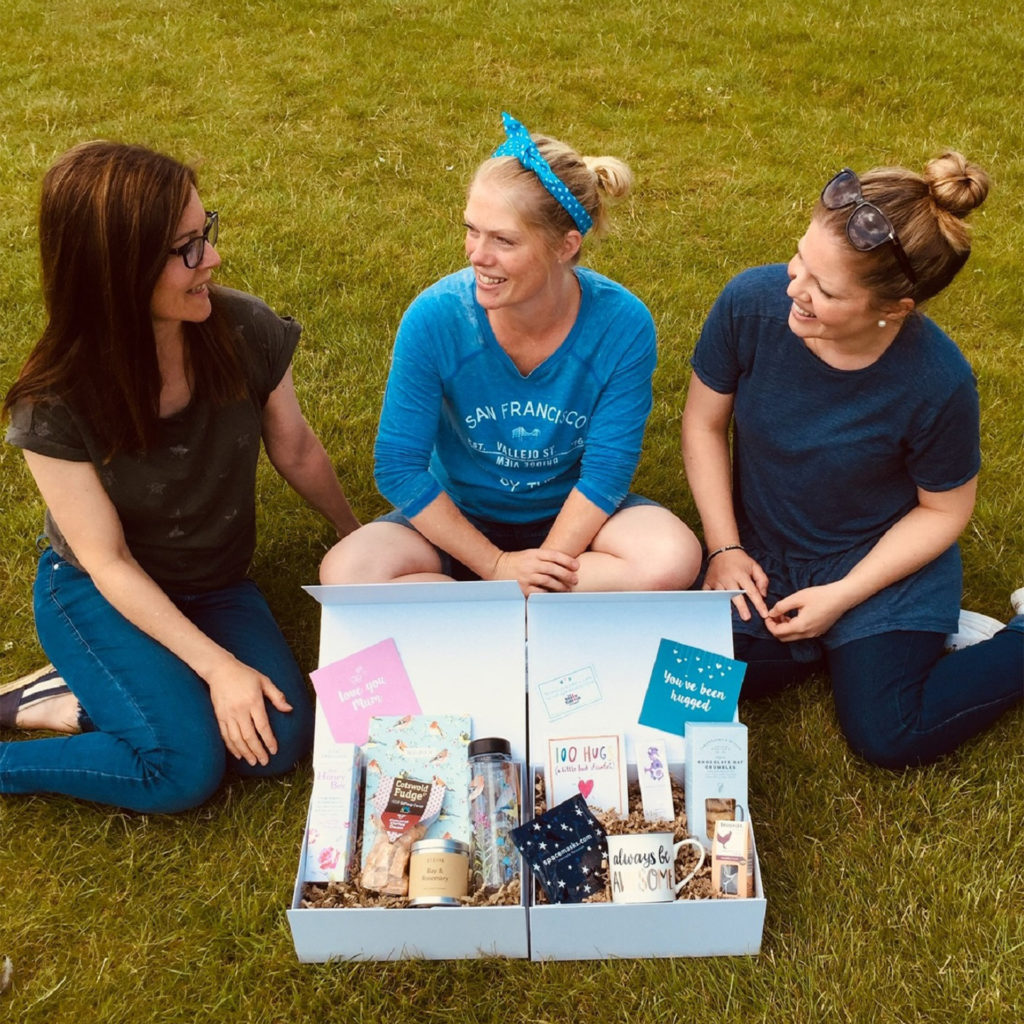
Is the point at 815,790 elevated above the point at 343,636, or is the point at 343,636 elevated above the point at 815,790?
the point at 343,636

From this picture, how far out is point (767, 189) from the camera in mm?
4883

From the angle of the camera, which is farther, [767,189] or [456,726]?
[767,189]

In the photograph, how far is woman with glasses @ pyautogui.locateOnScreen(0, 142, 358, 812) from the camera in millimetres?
2100

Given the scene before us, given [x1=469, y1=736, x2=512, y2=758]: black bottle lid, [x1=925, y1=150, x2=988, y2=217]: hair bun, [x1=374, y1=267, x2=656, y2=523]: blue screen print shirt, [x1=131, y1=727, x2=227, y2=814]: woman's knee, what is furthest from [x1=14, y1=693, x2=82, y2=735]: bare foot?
[x1=925, y1=150, x2=988, y2=217]: hair bun

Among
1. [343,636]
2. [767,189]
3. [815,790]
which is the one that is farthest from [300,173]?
[815,790]

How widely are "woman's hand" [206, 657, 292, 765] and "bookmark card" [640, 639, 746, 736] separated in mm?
859

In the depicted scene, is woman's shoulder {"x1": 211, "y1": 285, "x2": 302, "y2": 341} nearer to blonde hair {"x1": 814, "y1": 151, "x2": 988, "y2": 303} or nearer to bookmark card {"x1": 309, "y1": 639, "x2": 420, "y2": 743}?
bookmark card {"x1": 309, "y1": 639, "x2": 420, "y2": 743}

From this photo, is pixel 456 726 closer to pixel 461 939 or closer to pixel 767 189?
pixel 461 939

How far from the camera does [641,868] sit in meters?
2.01

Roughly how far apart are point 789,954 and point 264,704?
1258 millimetres

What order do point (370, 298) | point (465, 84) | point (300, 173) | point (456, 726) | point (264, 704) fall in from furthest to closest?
point (465, 84)
point (300, 173)
point (370, 298)
point (264, 704)
point (456, 726)

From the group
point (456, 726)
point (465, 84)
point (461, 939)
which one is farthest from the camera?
point (465, 84)

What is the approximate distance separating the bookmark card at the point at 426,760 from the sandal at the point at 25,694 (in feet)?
3.01

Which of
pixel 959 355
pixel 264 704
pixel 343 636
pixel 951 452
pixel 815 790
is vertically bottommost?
pixel 815 790
